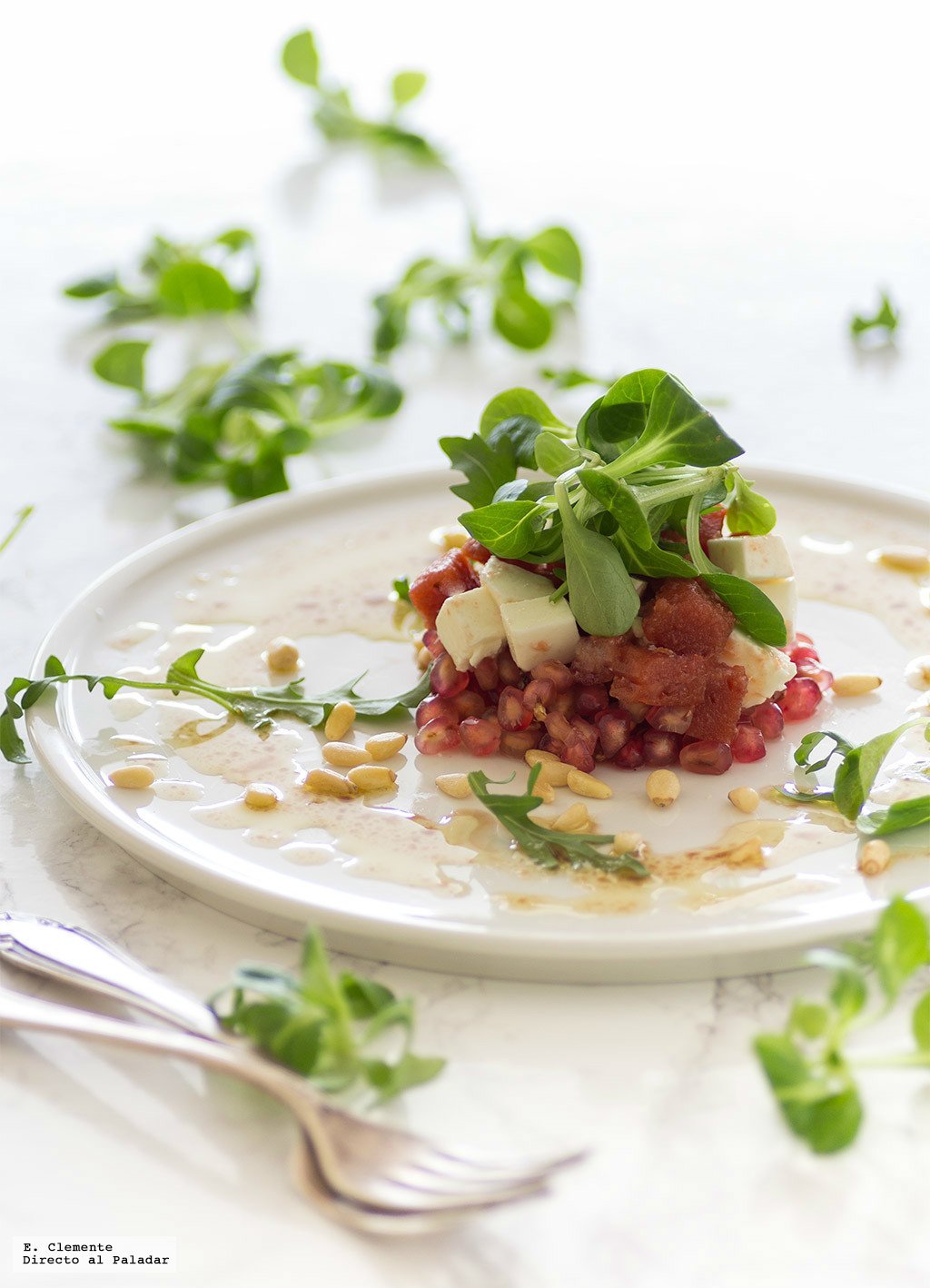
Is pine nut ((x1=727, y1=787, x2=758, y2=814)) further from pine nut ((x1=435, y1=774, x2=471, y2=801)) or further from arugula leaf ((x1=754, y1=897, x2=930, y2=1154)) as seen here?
arugula leaf ((x1=754, y1=897, x2=930, y2=1154))

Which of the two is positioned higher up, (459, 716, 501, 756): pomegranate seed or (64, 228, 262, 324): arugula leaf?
(64, 228, 262, 324): arugula leaf

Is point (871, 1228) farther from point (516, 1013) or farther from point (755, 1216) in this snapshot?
point (516, 1013)

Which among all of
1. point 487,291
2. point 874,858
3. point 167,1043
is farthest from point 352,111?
point 167,1043

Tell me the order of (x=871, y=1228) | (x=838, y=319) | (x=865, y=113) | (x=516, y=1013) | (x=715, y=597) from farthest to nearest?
(x=865, y=113) → (x=838, y=319) → (x=715, y=597) → (x=516, y=1013) → (x=871, y=1228)

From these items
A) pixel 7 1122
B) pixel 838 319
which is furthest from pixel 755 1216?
pixel 838 319

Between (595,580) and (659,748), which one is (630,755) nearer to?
(659,748)

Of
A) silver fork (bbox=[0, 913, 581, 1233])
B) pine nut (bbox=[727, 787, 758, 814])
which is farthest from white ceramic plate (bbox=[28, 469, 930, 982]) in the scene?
silver fork (bbox=[0, 913, 581, 1233])

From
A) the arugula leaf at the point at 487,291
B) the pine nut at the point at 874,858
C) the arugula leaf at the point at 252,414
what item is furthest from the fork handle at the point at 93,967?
the arugula leaf at the point at 487,291
